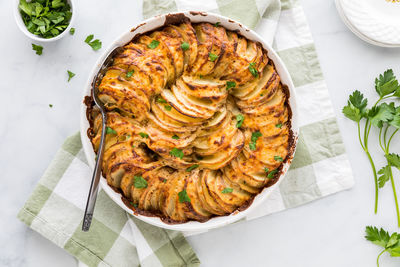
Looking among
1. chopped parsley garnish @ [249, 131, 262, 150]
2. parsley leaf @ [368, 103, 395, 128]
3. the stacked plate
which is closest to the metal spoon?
chopped parsley garnish @ [249, 131, 262, 150]

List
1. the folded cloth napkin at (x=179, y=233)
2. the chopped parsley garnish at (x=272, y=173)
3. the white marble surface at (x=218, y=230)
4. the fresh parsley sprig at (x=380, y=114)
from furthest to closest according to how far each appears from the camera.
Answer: the fresh parsley sprig at (x=380, y=114), the white marble surface at (x=218, y=230), the folded cloth napkin at (x=179, y=233), the chopped parsley garnish at (x=272, y=173)

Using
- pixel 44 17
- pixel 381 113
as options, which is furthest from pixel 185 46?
pixel 381 113

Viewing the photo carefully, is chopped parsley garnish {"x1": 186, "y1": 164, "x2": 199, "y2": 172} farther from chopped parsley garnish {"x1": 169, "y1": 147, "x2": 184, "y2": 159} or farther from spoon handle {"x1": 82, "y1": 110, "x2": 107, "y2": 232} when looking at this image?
spoon handle {"x1": 82, "y1": 110, "x2": 107, "y2": 232}

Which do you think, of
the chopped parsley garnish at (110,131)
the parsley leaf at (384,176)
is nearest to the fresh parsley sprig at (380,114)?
the parsley leaf at (384,176)

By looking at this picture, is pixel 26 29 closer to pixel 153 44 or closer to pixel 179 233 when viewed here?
pixel 153 44

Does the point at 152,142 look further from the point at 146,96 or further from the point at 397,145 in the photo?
the point at 397,145

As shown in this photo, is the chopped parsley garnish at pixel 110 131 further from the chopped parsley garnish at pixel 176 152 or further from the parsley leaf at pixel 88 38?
the parsley leaf at pixel 88 38

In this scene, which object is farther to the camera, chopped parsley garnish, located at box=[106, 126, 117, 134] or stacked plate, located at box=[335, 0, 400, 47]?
stacked plate, located at box=[335, 0, 400, 47]
